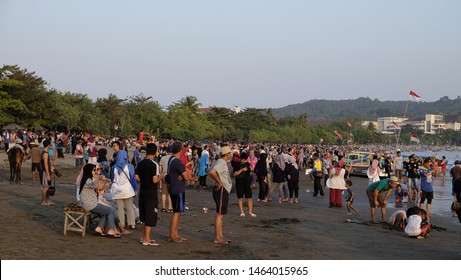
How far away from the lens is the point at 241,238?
10.5 metres

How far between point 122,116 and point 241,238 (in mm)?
64593

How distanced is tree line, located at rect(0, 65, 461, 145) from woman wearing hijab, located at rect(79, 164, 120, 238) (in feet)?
115

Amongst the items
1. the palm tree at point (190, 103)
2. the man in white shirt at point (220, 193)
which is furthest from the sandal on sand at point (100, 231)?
the palm tree at point (190, 103)

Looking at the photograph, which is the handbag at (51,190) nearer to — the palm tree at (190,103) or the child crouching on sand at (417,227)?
the child crouching on sand at (417,227)

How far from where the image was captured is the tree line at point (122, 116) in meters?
46.7

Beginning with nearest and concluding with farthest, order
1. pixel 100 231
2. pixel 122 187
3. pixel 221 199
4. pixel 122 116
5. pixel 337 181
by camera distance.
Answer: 1. pixel 221 199
2. pixel 100 231
3. pixel 122 187
4. pixel 337 181
5. pixel 122 116

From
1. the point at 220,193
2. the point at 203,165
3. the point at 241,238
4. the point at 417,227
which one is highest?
the point at 220,193

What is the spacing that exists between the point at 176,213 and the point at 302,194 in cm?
1305

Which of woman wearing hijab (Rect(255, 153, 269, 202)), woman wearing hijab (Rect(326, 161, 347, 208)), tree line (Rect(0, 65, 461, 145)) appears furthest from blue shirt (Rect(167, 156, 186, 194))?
tree line (Rect(0, 65, 461, 145))

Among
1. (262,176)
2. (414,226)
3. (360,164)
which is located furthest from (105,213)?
(360,164)

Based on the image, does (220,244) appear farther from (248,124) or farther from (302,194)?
(248,124)

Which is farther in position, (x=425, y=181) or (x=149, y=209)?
(x=425, y=181)

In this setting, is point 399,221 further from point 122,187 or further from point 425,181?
point 122,187

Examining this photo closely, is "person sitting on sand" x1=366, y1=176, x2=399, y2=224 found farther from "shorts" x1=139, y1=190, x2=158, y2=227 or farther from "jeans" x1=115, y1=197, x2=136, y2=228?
"shorts" x1=139, y1=190, x2=158, y2=227
